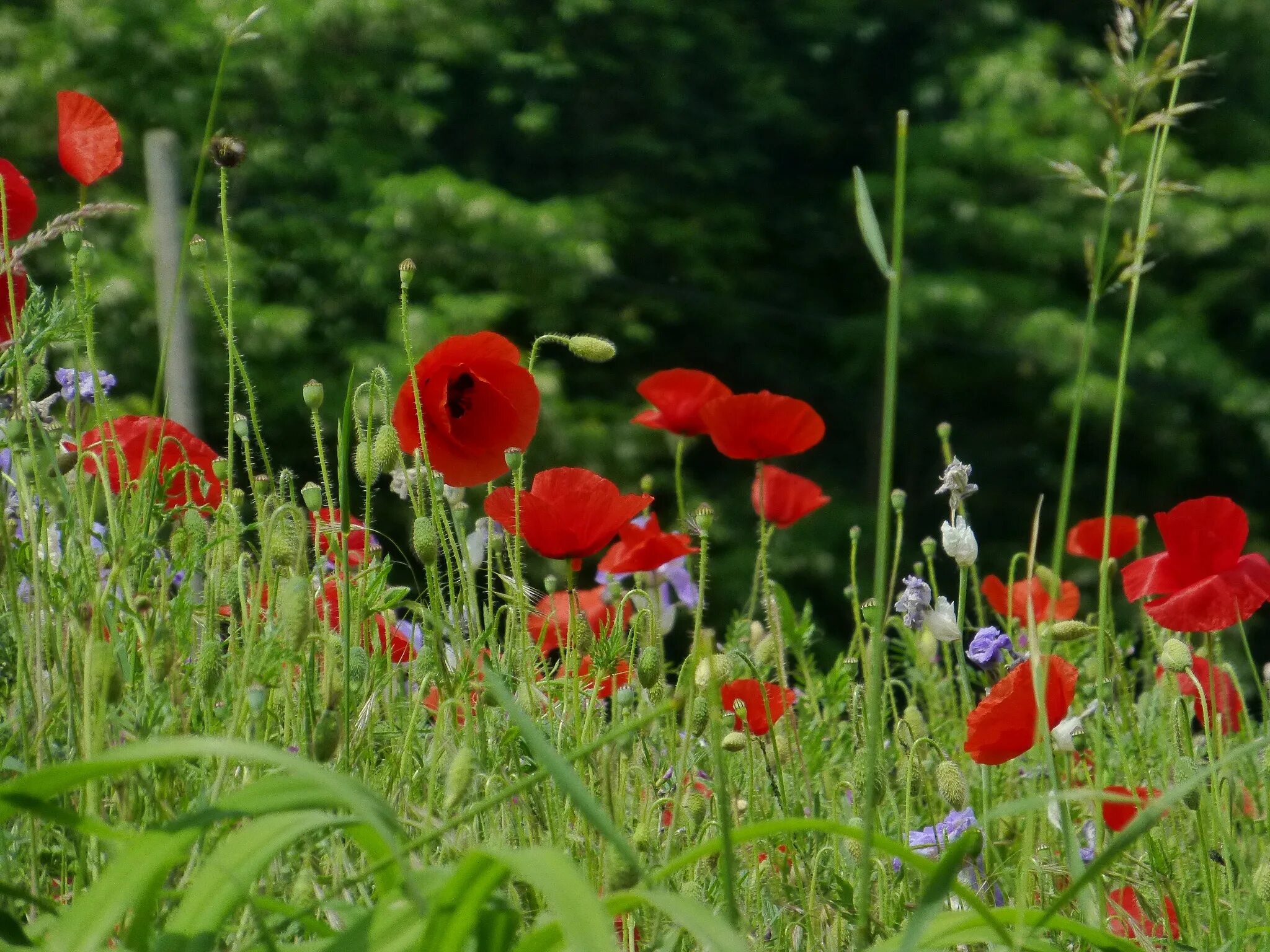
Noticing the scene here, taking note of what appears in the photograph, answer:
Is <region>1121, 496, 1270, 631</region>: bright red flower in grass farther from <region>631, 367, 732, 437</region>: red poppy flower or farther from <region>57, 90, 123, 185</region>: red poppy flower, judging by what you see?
<region>57, 90, 123, 185</region>: red poppy flower

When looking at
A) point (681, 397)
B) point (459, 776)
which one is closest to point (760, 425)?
point (681, 397)

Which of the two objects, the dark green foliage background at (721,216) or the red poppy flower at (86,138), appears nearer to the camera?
the red poppy flower at (86,138)

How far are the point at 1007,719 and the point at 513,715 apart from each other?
1.65 ft

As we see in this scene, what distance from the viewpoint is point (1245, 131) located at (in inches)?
336

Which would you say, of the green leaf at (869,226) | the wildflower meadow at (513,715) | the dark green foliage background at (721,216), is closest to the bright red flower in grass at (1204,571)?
the wildflower meadow at (513,715)

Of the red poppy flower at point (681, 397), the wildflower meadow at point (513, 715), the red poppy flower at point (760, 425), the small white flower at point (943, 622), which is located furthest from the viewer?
the red poppy flower at point (681, 397)

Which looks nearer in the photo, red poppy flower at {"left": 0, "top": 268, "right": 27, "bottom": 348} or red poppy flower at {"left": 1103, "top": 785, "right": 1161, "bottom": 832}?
red poppy flower at {"left": 0, "top": 268, "right": 27, "bottom": 348}

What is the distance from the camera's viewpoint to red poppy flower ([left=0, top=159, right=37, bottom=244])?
94 centimetres

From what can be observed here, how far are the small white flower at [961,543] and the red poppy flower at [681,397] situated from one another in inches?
12.7

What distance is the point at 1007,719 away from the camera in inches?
32.8

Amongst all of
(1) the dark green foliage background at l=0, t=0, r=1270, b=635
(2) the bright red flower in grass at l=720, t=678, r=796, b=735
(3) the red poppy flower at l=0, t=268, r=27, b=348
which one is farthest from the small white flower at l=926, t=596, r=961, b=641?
(1) the dark green foliage background at l=0, t=0, r=1270, b=635

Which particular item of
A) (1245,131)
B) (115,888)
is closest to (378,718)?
(115,888)

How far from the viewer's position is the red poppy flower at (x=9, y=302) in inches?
32.0

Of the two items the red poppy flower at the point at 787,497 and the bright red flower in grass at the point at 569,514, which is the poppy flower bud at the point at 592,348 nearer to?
the bright red flower in grass at the point at 569,514
